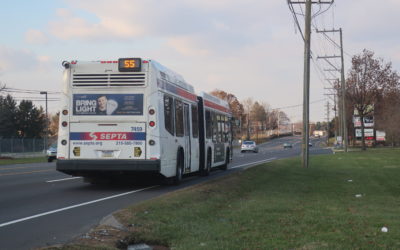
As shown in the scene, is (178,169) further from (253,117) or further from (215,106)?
(253,117)

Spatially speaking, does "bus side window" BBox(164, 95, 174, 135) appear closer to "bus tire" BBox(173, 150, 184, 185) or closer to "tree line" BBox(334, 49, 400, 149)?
"bus tire" BBox(173, 150, 184, 185)

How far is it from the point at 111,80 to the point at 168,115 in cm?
202

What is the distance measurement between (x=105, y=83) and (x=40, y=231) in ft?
21.9

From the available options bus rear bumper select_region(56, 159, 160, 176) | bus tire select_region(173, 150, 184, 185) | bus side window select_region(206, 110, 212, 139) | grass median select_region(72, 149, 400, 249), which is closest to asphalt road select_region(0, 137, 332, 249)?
bus tire select_region(173, 150, 184, 185)

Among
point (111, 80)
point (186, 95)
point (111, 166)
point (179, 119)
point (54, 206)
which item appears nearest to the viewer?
point (54, 206)

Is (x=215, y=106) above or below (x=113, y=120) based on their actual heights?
above

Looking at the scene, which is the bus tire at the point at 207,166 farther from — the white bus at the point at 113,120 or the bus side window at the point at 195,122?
the white bus at the point at 113,120

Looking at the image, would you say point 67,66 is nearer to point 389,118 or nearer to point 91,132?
point 91,132

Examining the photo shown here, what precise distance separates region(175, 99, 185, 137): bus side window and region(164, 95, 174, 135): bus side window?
51 cm

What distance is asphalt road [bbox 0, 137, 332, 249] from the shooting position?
325 inches

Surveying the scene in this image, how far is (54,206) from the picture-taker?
1163cm

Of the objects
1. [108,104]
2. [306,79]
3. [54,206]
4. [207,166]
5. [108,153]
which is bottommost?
[54,206]

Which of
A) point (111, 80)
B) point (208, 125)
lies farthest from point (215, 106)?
point (111, 80)

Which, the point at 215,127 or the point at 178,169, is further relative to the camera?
the point at 215,127
